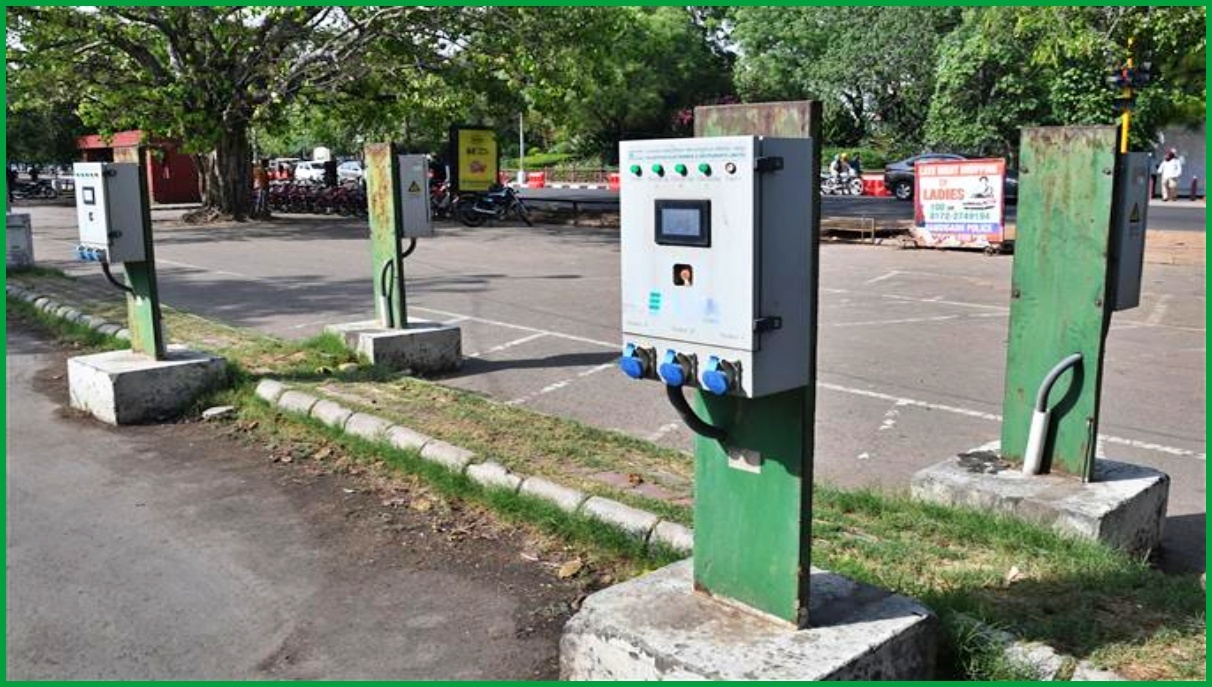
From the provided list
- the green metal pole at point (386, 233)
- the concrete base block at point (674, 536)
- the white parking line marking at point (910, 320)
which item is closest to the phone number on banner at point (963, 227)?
the white parking line marking at point (910, 320)

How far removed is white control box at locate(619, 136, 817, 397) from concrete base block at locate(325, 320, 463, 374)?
526 centimetres

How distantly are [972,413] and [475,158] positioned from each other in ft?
62.2

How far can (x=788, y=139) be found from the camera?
2975mm

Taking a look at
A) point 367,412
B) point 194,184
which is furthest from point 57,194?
point 367,412

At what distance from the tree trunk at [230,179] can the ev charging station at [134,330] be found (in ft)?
63.2

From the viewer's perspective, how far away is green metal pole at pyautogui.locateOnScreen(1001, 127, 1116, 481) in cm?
457

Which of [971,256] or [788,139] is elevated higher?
[788,139]

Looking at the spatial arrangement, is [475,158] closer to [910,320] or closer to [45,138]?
[910,320]

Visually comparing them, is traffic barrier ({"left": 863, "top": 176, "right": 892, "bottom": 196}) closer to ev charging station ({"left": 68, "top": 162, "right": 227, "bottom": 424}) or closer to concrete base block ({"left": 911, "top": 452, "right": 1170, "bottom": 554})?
ev charging station ({"left": 68, "top": 162, "right": 227, "bottom": 424})

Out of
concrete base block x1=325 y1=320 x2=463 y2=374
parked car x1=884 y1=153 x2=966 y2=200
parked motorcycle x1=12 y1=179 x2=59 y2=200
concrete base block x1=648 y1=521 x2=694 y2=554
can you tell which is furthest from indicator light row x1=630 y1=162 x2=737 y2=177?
parked motorcycle x1=12 y1=179 x2=59 y2=200

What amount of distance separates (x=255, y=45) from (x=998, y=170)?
15143mm

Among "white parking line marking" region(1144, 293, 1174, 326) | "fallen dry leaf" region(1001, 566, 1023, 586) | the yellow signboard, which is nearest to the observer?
"fallen dry leaf" region(1001, 566, 1023, 586)

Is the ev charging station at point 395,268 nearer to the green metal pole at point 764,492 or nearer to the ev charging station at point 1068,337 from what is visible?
the ev charging station at point 1068,337

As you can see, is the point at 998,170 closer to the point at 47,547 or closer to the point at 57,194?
the point at 47,547
